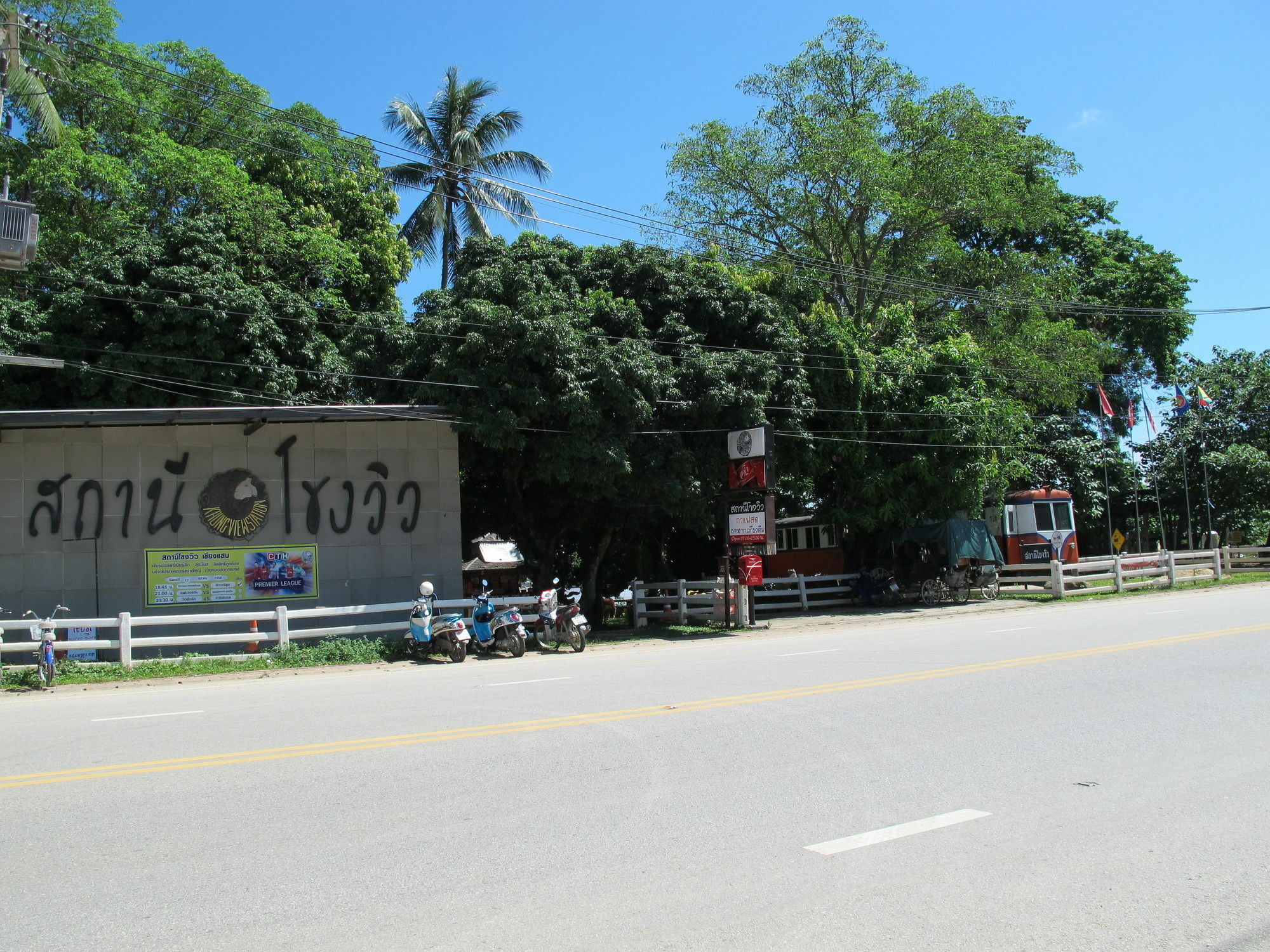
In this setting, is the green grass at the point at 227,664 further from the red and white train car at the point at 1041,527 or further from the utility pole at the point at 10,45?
the red and white train car at the point at 1041,527

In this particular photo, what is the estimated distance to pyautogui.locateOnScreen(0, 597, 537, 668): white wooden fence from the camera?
15.6 metres

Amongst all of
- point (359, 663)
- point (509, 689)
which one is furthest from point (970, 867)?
point (359, 663)

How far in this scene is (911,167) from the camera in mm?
30688

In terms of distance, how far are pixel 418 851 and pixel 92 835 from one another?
2.11 meters

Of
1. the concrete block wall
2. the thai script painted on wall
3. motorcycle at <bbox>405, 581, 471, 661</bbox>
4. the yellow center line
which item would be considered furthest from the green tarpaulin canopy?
motorcycle at <bbox>405, 581, 471, 661</bbox>

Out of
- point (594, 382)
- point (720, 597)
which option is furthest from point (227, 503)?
point (720, 597)

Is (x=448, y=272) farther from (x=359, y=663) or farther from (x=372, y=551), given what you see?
(x=359, y=663)

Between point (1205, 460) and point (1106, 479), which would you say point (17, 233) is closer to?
point (1106, 479)

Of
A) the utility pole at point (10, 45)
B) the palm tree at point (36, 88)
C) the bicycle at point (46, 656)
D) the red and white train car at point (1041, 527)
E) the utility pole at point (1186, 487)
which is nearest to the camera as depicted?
the utility pole at point (10, 45)

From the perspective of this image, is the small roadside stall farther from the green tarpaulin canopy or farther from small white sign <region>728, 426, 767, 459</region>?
small white sign <region>728, 426, 767, 459</region>

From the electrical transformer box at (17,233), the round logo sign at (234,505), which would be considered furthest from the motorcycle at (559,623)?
the electrical transformer box at (17,233)

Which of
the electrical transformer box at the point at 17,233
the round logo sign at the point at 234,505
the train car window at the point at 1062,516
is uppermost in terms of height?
the electrical transformer box at the point at 17,233

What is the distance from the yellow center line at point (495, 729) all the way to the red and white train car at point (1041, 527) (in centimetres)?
1995

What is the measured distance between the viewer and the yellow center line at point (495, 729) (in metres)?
7.60
